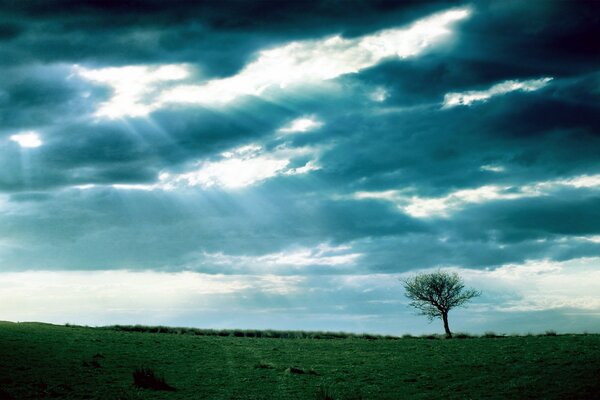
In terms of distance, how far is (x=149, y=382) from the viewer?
29.4m

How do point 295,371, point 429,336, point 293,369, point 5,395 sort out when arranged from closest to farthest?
point 5,395 < point 295,371 < point 293,369 < point 429,336

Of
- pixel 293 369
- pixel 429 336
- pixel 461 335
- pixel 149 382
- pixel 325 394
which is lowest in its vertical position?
pixel 325 394

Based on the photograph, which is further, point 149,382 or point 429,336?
point 429,336

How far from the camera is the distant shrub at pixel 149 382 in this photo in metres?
29.0

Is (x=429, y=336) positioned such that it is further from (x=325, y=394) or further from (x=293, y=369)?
(x=325, y=394)

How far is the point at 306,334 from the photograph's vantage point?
224 feet

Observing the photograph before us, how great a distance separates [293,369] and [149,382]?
31.6ft

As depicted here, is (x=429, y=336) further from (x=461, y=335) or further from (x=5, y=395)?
(x=5, y=395)

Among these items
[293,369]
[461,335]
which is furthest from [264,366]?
[461,335]

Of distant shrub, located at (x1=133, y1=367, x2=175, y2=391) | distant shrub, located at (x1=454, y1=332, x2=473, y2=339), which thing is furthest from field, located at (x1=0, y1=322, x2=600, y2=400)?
distant shrub, located at (x1=454, y1=332, x2=473, y2=339)

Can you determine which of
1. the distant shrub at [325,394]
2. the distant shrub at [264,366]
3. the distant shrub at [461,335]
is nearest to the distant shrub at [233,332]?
Result: the distant shrub at [461,335]

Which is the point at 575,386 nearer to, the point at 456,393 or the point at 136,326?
the point at 456,393

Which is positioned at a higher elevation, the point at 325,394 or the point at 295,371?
the point at 295,371

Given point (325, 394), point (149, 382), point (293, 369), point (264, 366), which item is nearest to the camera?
point (325, 394)
